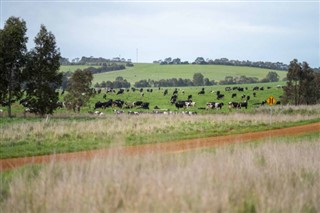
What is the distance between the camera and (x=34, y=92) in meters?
41.2

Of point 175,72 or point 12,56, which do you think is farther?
point 175,72

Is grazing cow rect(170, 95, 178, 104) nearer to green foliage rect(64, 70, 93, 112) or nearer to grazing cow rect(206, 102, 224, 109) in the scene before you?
grazing cow rect(206, 102, 224, 109)

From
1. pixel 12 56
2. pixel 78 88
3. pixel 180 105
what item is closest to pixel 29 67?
pixel 12 56

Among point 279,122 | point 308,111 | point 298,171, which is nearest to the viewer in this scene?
point 298,171

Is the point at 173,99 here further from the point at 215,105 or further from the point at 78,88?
the point at 78,88

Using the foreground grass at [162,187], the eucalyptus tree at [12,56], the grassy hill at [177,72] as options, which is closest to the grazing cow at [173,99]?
the eucalyptus tree at [12,56]

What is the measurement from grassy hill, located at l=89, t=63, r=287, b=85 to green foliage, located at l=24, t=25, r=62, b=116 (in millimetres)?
94561

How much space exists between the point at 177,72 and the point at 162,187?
15154 centimetres

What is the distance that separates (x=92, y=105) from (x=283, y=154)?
5867 cm

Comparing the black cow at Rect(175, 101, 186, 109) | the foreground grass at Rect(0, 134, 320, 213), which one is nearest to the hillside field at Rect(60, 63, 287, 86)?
the black cow at Rect(175, 101, 186, 109)

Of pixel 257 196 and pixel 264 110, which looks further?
pixel 264 110

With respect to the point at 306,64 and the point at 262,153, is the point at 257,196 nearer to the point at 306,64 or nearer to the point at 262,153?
the point at 262,153

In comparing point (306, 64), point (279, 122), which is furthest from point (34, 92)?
A: point (306, 64)

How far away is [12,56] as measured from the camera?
39.8m
